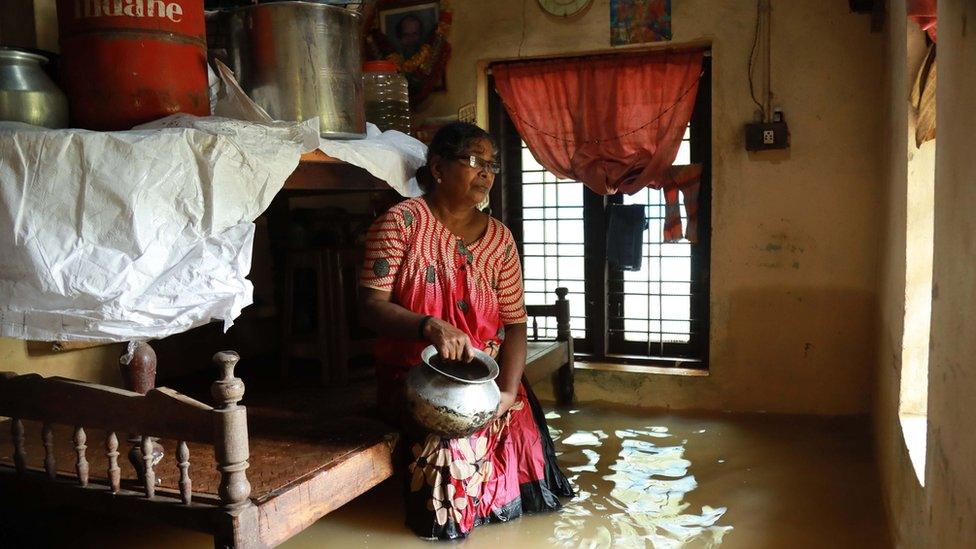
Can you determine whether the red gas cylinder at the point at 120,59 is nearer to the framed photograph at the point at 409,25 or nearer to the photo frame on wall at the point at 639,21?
the framed photograph at the point at 409,25

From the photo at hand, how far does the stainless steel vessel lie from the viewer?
9.90 feet

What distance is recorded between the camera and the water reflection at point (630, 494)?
3.06 metres

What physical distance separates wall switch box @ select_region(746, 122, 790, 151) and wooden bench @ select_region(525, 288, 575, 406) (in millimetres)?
1452

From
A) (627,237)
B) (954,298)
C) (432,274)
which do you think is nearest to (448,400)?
(432,274)

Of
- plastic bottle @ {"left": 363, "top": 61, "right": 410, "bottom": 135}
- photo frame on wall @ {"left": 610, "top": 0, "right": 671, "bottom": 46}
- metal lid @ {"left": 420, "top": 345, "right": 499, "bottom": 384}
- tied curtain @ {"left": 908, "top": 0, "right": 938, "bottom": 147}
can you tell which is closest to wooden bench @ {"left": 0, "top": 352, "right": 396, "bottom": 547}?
metal lid @ {"left": 420, "top": 345, "right": 499, "bottom": 384}

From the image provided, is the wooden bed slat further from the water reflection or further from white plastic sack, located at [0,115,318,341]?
the water reflection

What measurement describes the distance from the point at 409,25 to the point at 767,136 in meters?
2.45

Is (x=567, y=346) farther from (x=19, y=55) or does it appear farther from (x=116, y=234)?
(x=19, y=55)

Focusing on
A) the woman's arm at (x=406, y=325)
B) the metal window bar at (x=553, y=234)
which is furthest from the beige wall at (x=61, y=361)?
the metal window bar at (x=553, y=234)

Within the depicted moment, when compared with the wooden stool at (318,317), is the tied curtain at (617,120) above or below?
above

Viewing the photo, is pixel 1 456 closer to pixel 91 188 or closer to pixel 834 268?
pixel 91 188

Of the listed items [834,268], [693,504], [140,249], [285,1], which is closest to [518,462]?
[693,504]

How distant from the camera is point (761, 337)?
4.69m

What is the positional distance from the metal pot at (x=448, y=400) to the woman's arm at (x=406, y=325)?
78mm
